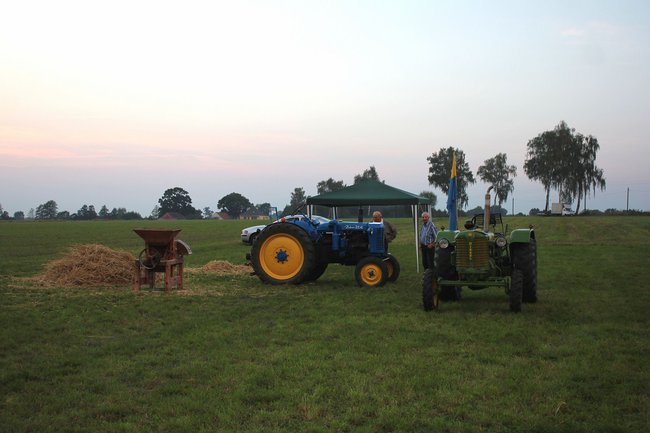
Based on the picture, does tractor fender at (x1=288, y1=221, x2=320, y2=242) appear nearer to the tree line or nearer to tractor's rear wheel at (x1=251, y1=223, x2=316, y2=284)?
tractor's rear wheel at (x1=251, y1=223, x2=316, y2=284)

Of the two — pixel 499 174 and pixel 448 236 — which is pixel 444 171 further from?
pixel 448 236

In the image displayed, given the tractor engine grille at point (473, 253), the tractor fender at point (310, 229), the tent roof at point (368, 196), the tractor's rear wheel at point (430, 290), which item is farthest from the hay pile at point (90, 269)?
the tractor engine grille at point (473, 253)

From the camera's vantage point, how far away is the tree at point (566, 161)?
214ft

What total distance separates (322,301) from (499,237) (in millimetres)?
3055

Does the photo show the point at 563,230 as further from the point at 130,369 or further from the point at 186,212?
the point at 186,212

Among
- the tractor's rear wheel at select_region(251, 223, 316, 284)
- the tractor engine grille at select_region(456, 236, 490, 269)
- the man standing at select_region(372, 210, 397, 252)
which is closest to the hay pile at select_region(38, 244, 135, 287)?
the tractor's rear wheel at select_region(251, 223, 316, 284)

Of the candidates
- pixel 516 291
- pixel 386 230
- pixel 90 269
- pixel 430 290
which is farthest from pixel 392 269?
pixel 90 269

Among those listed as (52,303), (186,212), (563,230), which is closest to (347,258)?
(52,303)

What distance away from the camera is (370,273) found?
462 inches

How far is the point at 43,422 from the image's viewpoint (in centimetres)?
406

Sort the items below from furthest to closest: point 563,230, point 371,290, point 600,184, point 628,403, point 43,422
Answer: point 600,184, point 563,230, point 371,290, point 628,403, point 43,422

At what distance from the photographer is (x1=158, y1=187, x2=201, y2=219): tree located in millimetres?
123375

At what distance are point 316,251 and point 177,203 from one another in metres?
115

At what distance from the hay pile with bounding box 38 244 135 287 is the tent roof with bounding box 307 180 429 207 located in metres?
4.97
